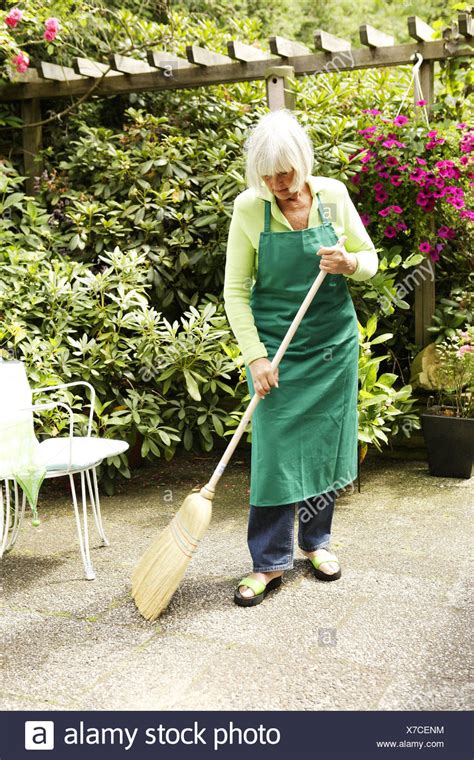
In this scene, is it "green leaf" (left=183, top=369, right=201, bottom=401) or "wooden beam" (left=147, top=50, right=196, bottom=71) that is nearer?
"green leaf" (left=183, top=369, right=201, bottom=401)

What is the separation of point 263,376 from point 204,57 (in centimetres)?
294

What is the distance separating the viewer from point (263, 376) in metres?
2.82

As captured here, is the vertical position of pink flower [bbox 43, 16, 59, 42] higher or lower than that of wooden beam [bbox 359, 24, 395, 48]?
higher

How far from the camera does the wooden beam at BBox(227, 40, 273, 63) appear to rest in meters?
4.82

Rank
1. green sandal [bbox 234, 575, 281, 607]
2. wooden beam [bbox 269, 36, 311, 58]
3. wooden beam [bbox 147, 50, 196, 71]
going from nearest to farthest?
1. green sandal [bbox 234, 575, 281, 607]
2. wooden beam [bbox 269, 36, 311, 58]
3. wooden beam [bbox 147, 50, 196, 71]

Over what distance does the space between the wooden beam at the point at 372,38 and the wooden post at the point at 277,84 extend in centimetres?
45

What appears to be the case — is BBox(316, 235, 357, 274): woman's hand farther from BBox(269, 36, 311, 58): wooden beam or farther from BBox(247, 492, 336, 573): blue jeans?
BBox(269, 36, 311, 58): wooden beam

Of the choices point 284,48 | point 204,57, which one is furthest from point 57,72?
point 284,48

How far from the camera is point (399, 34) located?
10.3m

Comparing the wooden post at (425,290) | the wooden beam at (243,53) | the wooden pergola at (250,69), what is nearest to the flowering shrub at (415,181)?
the wooden post at (425,290)

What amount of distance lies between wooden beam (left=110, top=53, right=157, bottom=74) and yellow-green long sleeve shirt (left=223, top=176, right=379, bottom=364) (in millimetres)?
2855

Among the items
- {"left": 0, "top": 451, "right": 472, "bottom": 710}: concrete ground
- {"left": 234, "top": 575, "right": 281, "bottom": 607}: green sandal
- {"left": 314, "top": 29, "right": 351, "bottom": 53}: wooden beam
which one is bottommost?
{"left": 0, "top": 451, "right": 472, "bottom": 710}: concrete ground

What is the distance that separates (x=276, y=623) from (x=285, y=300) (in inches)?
42.0

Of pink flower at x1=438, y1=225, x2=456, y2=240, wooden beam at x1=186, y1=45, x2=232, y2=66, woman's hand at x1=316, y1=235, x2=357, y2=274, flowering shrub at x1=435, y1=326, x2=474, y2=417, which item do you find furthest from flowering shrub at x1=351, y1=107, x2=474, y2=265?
woman's hand at x1=316, y1=235, x2=357, y2=274
